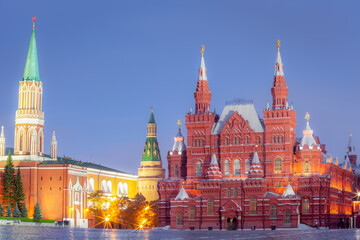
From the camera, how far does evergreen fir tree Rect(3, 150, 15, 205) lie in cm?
12738

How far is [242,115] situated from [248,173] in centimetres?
1200

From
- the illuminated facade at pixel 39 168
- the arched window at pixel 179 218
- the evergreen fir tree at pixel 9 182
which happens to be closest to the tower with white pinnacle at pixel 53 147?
the illuminated facade at pixel 39 168

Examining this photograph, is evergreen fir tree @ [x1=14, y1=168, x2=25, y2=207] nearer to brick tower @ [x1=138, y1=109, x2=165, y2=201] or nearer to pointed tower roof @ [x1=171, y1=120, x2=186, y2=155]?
pointed tower roof @ [x1=171, y1=120, x2=186, y2=155]

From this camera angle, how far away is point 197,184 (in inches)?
4813

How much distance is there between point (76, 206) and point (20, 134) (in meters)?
18.4

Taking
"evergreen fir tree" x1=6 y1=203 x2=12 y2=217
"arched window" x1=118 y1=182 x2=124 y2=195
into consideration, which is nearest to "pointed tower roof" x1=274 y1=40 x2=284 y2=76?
"evergreen fir tree" x1=6 y1=203 x2=12 y2=217

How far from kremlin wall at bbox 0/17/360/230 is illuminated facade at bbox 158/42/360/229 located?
0.16m

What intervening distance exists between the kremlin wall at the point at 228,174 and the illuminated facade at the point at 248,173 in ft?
0.54

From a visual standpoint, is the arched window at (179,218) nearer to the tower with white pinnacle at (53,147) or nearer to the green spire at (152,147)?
the tower with white pinnacle at (53,147)

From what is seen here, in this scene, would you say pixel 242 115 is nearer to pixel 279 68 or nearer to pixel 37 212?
pixel 279 68

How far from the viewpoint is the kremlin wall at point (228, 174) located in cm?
11469

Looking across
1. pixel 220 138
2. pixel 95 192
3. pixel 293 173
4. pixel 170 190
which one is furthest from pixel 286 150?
pixel 95 192

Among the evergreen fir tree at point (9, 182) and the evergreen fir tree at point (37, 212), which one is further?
the evergreen fir tree at point (9, 182)

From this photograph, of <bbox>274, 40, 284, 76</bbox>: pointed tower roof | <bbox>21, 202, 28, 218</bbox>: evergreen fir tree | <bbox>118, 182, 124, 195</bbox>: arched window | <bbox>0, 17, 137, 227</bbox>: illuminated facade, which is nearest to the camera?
<bbox>21, 202, 28, 218</bbox>: evergreen fir tree
